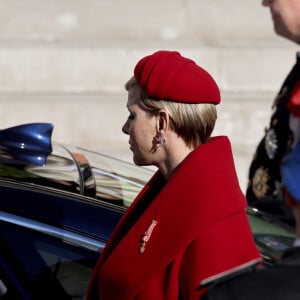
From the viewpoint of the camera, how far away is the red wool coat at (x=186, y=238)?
2.46 metres

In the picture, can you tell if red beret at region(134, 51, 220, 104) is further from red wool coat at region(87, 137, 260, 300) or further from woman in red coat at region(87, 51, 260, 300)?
red wool coat at region(87, 137, 260, 300)

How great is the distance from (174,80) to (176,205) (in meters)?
0.31

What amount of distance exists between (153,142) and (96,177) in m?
0.98

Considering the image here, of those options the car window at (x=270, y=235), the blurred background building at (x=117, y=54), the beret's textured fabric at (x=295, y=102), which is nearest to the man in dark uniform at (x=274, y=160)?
the car window at (x=270, y=235)

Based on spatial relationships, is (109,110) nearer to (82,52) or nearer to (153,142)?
(82,52)

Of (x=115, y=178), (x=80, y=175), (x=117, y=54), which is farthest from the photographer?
(x=117, y=54)

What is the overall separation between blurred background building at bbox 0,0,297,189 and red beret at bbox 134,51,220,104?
19.0ft

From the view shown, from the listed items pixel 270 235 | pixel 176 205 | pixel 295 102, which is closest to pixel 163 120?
pixel 176 205

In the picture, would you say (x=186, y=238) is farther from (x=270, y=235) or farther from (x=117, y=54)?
(x=117, y=54)

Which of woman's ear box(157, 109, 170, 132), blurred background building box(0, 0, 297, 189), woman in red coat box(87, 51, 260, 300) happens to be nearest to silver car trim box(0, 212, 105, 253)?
woman in red coat box(87, 51, 260, 300)

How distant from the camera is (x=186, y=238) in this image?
2.48 metres

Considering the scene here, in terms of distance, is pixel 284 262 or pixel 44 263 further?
pixel 44 263

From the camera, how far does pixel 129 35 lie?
857 centimetres

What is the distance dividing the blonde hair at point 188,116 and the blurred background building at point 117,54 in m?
5.81
